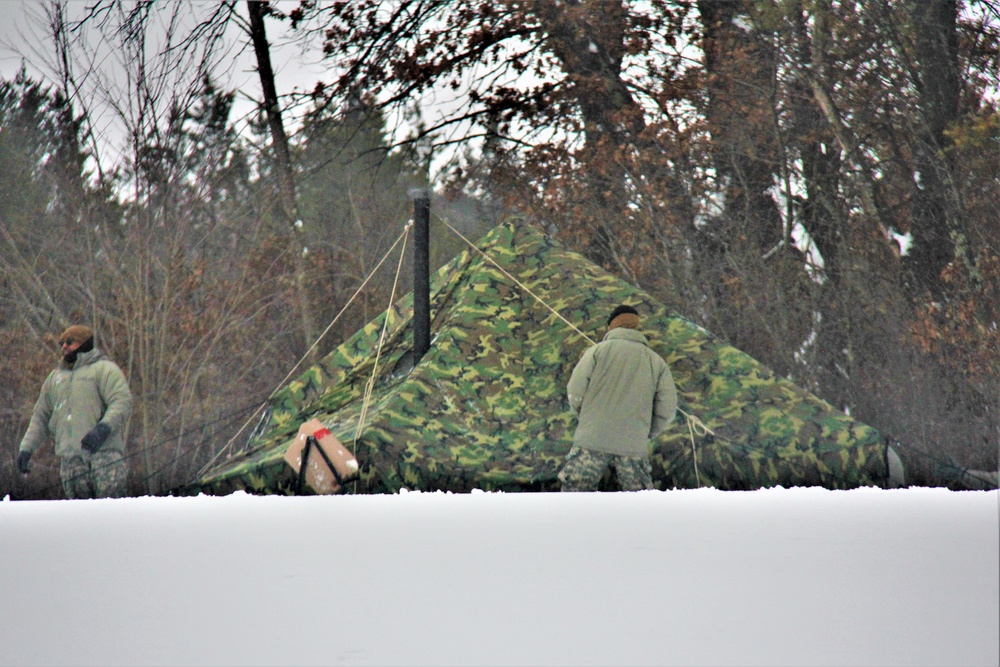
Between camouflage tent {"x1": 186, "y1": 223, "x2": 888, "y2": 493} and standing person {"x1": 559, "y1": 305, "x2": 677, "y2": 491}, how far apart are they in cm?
36

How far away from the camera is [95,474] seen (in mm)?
7195

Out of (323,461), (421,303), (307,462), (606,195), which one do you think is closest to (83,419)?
(307,462)

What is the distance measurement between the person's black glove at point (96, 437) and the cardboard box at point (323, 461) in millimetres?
1131

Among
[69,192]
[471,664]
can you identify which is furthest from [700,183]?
[471,664]

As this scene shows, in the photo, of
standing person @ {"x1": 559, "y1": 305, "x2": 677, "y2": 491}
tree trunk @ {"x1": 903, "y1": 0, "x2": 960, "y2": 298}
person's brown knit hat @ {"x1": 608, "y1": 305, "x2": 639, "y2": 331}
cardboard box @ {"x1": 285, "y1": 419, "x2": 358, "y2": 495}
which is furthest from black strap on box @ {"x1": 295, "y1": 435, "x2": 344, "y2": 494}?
tree trunk @ {"x1": 903, "y1": 0, "x2": 960, "y2": 298}

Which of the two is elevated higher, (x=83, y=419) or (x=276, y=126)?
(x=276, y=126)

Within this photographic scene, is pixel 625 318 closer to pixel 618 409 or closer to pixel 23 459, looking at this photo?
pixel 618 409

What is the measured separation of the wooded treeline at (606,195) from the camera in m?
9.73

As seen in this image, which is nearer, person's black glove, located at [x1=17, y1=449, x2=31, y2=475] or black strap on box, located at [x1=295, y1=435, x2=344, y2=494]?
black strap on box, located at [x1=295, y1=435, x2=344, y2=494]

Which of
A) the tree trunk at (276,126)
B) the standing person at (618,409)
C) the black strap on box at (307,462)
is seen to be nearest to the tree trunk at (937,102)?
the standing person at (618,409)

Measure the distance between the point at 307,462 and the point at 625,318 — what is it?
208 cm

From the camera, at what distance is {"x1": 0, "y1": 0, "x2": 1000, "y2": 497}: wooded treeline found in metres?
9.73

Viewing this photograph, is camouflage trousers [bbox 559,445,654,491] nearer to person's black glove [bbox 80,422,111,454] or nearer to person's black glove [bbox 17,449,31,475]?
person's black glove [bbox 80,422,111,454]

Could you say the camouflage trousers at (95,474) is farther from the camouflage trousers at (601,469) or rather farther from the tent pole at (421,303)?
the camouflage trousers at (601,469)
